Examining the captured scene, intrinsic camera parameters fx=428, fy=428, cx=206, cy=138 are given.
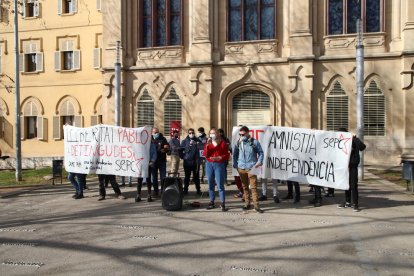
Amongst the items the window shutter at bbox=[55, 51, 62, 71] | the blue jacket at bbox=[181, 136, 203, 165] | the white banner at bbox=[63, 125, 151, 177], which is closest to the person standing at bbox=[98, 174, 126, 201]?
the white banner at bbox=[63, 125, 151, 177]

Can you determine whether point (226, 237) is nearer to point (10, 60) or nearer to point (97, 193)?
point (97, 193)

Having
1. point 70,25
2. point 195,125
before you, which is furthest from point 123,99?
point 70,25

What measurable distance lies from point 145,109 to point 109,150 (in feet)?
42.3

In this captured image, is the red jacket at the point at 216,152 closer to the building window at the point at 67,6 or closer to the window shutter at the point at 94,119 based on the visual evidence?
the window shutter at the point at 94,119

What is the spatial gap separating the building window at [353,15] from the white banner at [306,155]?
13.1m

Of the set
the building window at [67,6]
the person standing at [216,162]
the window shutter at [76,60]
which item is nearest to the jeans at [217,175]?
the person standing at [216,162]

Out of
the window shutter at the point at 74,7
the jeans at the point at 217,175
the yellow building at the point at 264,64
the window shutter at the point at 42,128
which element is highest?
the window shutter at the point at 74,7

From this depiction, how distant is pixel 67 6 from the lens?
30734 millimetres

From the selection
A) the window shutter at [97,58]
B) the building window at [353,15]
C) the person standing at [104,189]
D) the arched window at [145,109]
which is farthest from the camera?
the window shutter at [97,58]

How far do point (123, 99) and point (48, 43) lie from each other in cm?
973

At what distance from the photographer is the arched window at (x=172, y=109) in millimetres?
24602

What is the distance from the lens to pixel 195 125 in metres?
23.8

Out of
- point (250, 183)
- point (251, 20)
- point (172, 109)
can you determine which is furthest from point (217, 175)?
point (251, 20)

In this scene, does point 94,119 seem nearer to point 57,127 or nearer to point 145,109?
point 57,127
